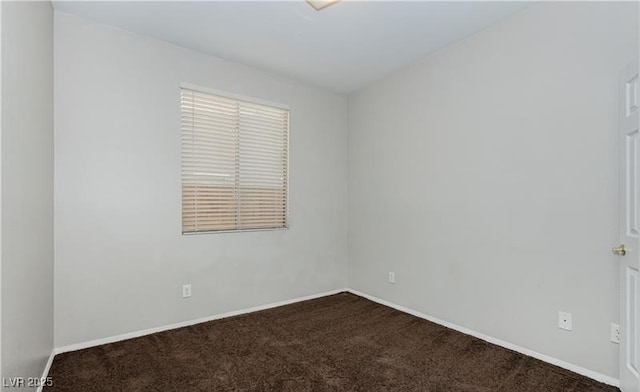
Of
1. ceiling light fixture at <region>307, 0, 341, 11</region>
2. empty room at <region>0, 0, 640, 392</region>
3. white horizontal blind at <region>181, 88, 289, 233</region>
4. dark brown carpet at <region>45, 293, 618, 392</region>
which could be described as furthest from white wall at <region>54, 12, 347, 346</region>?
ceiling light fixture at <region>307, 0, 341, 11</region>

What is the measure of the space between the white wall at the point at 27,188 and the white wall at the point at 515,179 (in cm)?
299

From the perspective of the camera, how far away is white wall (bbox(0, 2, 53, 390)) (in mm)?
1407

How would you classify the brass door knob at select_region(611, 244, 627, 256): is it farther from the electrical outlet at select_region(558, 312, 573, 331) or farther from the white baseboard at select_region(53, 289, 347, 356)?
the white baseboard at select_region(53, 289, 347, 356)

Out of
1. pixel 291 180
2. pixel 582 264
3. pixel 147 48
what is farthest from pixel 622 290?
pixel 147 48

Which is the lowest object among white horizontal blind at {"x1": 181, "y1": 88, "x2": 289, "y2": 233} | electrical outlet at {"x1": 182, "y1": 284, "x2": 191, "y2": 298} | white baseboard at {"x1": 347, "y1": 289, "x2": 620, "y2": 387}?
white baseboard at {"x1": 347, "y1": 289, "x2": 620, "y2": 387}

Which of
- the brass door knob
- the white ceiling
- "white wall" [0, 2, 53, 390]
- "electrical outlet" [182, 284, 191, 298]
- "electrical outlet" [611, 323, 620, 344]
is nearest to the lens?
"white wall" [0, 2, 53, 390]

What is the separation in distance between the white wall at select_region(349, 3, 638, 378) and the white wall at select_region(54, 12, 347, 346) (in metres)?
1.48

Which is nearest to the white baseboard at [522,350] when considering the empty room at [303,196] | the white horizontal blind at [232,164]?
the empty room at [303,196]

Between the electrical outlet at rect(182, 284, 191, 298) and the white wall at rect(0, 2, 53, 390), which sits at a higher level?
the white wall at rect(0, 2, 53, 390)

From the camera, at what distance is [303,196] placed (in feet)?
12.7

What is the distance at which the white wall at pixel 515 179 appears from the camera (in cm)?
208

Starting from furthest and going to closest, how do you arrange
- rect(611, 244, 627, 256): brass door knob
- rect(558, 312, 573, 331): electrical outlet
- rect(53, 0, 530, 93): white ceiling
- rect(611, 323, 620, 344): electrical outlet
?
1. rect(53, 0, 530, 93): white ceiling
2. rect(558, 312, 573, 331): electrical outlet
3. rect(611, 323, 620, 344): electrical outlet
4. rect(611, 244, 627, 256): brass door knob

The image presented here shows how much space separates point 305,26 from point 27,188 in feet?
7.20

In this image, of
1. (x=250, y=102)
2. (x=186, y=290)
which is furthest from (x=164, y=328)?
(x=250, y=102)
